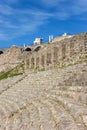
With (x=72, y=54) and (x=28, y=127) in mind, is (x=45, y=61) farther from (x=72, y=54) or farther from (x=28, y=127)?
(x=28, y=127)

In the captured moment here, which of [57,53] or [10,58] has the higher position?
[10,58]

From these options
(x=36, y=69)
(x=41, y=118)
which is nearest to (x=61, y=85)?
(x=41, y=118)

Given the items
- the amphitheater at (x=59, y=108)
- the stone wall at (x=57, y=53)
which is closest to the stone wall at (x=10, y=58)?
the stone wall at (x=57, y=53)

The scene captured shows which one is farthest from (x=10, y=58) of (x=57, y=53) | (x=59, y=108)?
(x=59, y=108)

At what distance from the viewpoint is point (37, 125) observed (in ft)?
27.8

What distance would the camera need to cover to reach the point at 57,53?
935 inches

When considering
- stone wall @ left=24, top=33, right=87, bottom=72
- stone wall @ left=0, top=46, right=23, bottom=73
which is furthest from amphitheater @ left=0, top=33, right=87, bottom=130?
stone wall @ left=0, top=46, right=23, bottom=73

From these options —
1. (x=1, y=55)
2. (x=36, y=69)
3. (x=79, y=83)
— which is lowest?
(x=79, y=83)

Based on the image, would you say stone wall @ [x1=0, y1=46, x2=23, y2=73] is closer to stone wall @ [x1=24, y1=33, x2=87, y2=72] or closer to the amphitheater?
stone wall @ [x1=24, y1=33, x2=87, y2=72]

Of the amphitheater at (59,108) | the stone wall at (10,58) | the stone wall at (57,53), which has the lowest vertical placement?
the amphitheater at (59,108)

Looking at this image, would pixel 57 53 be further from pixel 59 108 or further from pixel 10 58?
pixel 10 58

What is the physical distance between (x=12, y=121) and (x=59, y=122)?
3554 millimetres

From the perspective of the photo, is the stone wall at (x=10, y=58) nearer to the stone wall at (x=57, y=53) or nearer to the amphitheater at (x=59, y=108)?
the stone wall at (x=57, y=53)

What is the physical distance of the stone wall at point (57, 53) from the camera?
2078 cm
